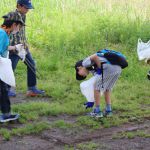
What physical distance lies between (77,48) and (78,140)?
5288mm

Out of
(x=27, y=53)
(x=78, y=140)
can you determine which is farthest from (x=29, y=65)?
(x=78, y=140)

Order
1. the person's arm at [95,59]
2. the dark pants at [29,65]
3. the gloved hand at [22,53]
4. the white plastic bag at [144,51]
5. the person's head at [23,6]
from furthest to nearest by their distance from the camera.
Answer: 1. the dark pants at [29,65]
2. the person's head at [23,6]
3. the gloved hand at [22,53]
4. the white plastic bag at [144,51]
5. the person's arm at [95,59]

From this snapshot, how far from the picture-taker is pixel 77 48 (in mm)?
11383

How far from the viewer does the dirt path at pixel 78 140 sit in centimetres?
603

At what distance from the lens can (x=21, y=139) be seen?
634 centimetres

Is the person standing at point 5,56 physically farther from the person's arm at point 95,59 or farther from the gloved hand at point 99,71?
the gloved hand at point 99,71

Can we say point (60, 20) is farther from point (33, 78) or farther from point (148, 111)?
point (148, 111)

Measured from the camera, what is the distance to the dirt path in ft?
19.8

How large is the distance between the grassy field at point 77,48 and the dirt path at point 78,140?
173 mm

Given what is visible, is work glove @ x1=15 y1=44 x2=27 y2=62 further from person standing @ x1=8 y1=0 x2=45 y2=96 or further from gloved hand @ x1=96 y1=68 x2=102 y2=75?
gloved hand @ x1=96 y1=68 x2=102 y2=75

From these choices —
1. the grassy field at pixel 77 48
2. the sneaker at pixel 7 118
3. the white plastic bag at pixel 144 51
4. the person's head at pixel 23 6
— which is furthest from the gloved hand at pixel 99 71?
the person's head at pixel 23 6

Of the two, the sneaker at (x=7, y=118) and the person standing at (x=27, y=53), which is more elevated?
the person standing at (x=27, y=53)

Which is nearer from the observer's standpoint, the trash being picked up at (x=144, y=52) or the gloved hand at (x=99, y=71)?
the gloved hand at (x=99, y=71)

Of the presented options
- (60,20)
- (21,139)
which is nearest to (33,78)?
(21,139)
